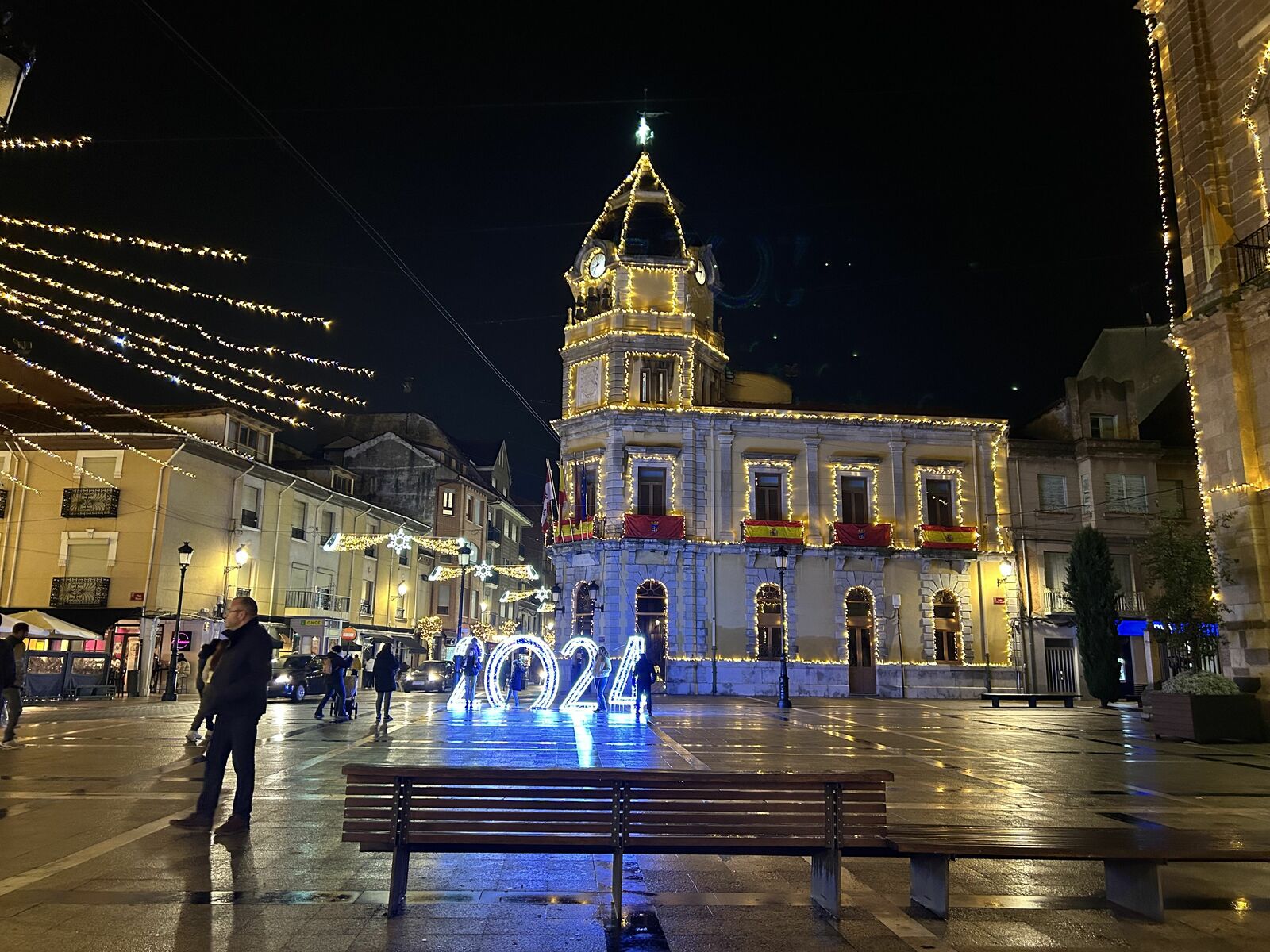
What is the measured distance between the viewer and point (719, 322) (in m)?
43.2

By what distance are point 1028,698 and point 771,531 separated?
36.6ft

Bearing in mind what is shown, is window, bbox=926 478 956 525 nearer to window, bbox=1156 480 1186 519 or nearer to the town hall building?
the town hall building

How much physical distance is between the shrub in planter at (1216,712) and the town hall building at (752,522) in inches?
793

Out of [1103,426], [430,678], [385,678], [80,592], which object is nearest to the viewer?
[385,678]

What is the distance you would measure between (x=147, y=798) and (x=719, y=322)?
3660 cm

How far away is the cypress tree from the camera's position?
30.6 meters

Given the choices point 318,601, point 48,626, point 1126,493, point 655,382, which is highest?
point 655,382

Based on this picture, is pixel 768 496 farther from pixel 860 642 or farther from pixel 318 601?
pixel 318 601

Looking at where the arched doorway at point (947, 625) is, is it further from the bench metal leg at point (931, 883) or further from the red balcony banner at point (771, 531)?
the bench metal leg at point (931, 883)

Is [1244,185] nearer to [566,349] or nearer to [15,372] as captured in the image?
[566,349]

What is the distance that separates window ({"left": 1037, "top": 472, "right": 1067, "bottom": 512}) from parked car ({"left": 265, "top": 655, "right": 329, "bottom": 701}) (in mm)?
29892

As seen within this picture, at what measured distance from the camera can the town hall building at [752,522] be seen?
37250 millimetres

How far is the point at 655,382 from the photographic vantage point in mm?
39125

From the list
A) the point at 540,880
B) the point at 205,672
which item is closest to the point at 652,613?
the point at 205,672
